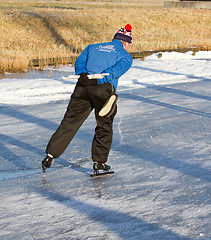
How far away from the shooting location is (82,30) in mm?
37219

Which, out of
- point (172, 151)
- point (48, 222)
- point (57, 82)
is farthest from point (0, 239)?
point (57, 82)

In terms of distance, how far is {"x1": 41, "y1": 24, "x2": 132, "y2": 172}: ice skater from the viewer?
4.86 m

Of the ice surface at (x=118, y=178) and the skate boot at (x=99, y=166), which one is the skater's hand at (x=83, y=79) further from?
the ice surface at (x=118, y=178)

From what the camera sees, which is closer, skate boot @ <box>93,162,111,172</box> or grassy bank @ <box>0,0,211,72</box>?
skate boot @ <box>93,162,111,172</box>

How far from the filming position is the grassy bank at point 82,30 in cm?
2558

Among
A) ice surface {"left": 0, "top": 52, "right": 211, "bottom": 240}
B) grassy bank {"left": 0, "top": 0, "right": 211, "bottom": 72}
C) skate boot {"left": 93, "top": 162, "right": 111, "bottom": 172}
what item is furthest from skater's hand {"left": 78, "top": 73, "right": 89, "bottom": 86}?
grassy bank {"left": 0, "top": 0, "right": 211, "bottom": 72}

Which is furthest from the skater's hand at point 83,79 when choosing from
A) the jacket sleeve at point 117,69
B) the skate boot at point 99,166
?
the skate boot at point 99,166

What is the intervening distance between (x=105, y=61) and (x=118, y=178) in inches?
54.2

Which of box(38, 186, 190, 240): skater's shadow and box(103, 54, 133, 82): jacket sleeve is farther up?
box(103, 54, 133, 82): jacket sleeve

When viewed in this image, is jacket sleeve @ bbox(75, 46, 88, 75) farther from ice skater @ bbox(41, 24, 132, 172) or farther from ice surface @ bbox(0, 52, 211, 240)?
ice surface @ bbox(0, 52, 211, 240)

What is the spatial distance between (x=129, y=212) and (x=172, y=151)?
2369 mm

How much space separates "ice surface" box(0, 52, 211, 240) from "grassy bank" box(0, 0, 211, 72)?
9.40 meters

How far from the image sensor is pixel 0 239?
3.57 m

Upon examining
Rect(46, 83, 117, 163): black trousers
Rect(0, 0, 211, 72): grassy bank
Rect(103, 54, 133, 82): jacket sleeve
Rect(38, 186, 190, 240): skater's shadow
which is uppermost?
Rect(0, 0, 211, 72): grassy bank
